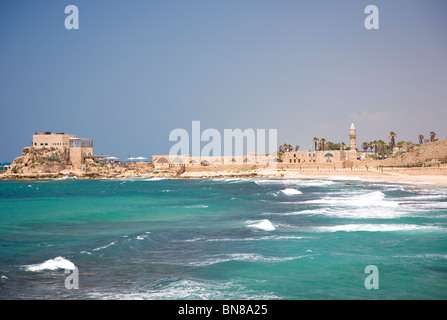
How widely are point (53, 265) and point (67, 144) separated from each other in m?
81.4

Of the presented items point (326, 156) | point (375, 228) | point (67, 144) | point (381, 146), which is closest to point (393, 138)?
point (381, 146)

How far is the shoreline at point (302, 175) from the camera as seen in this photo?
5559 centimetres

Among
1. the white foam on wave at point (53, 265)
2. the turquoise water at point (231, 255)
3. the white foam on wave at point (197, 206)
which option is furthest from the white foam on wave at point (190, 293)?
the white foam on wave at point (197, 206)

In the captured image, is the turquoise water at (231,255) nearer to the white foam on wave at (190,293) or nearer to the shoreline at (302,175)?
the white foam on wave at (190,293)

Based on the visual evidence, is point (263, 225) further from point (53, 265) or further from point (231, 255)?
point (53, 265)

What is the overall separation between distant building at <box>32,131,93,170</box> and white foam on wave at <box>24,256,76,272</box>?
262 feet

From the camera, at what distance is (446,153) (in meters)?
66.8

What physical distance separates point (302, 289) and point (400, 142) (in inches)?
3866

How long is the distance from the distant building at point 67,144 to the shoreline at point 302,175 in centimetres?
479

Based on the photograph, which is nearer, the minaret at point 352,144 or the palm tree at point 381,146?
the minaret at point 352,144

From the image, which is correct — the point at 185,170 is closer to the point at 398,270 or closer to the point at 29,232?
the point at 29,232

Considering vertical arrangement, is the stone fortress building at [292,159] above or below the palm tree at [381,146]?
below

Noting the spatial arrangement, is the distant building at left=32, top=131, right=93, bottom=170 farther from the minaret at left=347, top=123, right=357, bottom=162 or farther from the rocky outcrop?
the minaret at left=347, top=123, right=357, bottom=162

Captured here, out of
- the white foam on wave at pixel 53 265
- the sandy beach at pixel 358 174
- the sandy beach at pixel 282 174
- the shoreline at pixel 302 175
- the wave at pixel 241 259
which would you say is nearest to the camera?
the white foam on wave at pixel 53 265
